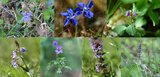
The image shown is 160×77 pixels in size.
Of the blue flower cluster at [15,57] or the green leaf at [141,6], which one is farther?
the blue flower cluster at [15,57]

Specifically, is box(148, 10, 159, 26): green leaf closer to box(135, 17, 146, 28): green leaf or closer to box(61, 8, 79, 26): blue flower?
box(135, 17, 146, 28): green leaf

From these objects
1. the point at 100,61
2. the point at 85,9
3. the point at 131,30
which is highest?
the point at 85,9

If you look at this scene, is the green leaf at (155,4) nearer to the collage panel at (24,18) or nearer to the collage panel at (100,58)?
the collage panel at (100,58)

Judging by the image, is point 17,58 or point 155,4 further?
point 17,58

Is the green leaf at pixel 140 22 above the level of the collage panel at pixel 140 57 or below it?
above

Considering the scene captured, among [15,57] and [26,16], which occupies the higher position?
[26,16]

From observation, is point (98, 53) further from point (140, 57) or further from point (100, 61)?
point (140, 57)

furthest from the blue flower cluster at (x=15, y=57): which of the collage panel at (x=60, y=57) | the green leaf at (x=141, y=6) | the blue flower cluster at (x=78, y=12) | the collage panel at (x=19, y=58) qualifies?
the green leaf at (x=141, y=6)

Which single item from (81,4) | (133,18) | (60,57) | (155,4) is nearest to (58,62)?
(60,57)
